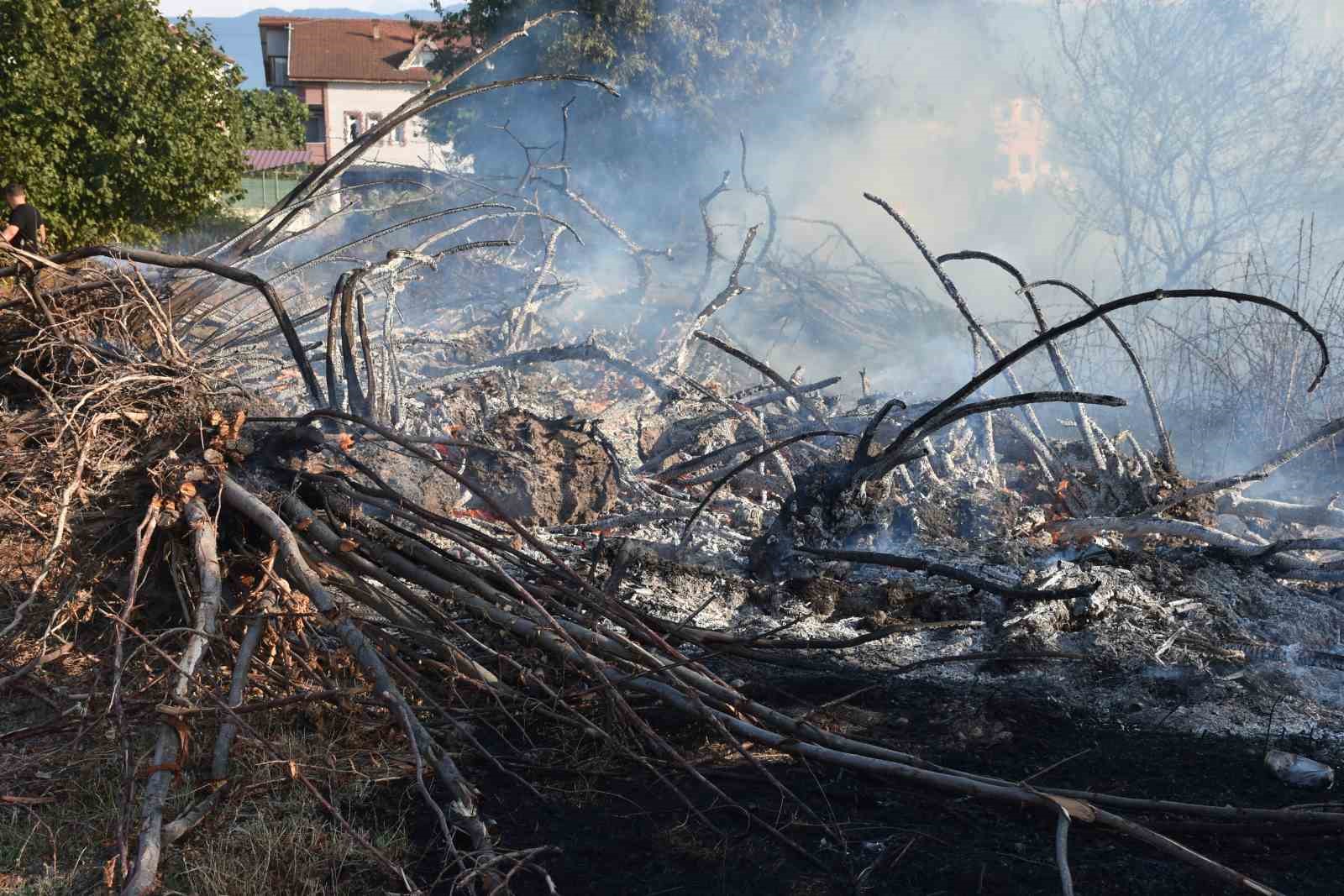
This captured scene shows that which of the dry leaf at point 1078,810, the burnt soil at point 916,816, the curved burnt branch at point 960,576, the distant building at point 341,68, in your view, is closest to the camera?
the dry leaf at point 1078,810

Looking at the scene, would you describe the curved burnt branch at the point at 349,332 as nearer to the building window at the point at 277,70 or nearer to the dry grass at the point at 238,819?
the dry grass at the point at 238,819

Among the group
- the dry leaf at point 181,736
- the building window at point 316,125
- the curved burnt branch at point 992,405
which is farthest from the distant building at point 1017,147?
the building window at point 316,125

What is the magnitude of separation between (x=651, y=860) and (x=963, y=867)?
0.74 metres

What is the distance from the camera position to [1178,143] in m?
13.7

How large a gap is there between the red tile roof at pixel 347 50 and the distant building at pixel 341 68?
3 centimetres

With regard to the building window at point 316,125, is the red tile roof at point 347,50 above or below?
above

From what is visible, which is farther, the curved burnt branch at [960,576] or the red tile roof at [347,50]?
the red tile roof at [347,50]

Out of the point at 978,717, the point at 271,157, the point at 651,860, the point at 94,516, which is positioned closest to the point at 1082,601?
the point at 978,717

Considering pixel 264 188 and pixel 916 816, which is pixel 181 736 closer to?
pixel 916 816

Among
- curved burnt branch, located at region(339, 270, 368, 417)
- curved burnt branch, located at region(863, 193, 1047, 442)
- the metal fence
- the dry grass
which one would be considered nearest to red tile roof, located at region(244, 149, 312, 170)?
the metal fence

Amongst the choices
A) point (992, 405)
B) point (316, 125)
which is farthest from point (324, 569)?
point (316, 125)

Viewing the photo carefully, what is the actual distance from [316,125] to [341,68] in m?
2.40

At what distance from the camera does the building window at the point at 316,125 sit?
130 feet

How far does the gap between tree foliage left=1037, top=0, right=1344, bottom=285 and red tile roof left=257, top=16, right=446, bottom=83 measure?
2974cm
